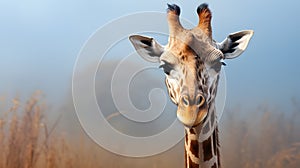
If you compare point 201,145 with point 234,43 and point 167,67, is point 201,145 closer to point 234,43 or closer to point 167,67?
point 167,67

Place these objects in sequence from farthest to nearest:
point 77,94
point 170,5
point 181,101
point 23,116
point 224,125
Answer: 1. point 224,125
2. point 23,116
3. point 77,94
4. point 170,5
5. point 181,101

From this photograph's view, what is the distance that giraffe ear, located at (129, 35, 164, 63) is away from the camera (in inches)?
43.3

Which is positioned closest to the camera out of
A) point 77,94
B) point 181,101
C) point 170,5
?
point 181,101

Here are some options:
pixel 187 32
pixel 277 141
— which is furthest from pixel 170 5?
pixel 277 141

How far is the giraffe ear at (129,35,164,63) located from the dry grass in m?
0.63

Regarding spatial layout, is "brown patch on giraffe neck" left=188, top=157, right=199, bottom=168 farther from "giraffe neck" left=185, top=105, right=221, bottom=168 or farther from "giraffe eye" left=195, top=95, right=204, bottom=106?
"giraffe eye" left=195, top=95, right=204, bottom=106

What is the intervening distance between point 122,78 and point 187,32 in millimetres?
300

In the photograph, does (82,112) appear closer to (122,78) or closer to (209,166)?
(122,78)

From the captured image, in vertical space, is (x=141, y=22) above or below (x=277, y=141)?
above

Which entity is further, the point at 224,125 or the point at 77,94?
the point at 224,125

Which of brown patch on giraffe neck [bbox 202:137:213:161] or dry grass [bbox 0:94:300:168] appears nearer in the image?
brown patch on giraffe neck [bbox 202:137:213:161]

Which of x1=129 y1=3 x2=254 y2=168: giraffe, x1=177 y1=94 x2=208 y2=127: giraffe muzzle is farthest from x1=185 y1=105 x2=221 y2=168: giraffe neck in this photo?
x1=177 y1=94 x2=208 y2=127: giraffe muzzle

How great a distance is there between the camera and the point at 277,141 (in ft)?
5.85

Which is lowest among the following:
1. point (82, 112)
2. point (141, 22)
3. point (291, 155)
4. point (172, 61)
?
point (291, 155)
